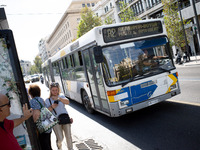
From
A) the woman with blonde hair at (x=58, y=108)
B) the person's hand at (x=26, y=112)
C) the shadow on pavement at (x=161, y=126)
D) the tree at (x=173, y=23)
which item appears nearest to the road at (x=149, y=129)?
the shadow on pavement at (x=161, y=126)

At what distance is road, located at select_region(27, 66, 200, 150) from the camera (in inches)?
170

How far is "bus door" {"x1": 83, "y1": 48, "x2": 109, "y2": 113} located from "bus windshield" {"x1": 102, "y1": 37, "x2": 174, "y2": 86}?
514 mm

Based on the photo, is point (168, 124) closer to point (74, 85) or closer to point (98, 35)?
point (98, 35)

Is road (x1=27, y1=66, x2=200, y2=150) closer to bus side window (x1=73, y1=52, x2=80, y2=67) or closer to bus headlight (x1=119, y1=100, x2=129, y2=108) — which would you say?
bus headlight (x1=119, y1=100, x2=129, y2=108)

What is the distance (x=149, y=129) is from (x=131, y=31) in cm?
299

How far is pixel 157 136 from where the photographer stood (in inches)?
184

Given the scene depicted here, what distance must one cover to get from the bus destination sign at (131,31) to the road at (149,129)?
8.57 ft

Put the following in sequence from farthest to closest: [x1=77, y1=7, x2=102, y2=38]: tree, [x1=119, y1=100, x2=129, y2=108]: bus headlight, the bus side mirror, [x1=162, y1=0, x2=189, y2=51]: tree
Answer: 1. [x1=77, y1=7, x2=102, y2=38]: tree
2. [x1=162, y1=0, x2=189, y2=51]: tree
3. [x1=119, y1=100, x2=129, y2=108]: bus headlight
4. the bus side mirror

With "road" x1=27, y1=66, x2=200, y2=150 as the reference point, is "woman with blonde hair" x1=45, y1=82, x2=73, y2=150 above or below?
above

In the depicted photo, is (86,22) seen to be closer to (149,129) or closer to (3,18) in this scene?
(149,129)

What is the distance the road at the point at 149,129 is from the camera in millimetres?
4316

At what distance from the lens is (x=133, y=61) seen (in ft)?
19.1

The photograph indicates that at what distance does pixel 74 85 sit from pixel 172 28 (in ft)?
64.8

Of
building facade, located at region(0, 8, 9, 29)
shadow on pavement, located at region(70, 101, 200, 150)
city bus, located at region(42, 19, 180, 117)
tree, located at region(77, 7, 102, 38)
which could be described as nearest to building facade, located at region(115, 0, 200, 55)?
tree, located at region(77, 7, 102, 38)
